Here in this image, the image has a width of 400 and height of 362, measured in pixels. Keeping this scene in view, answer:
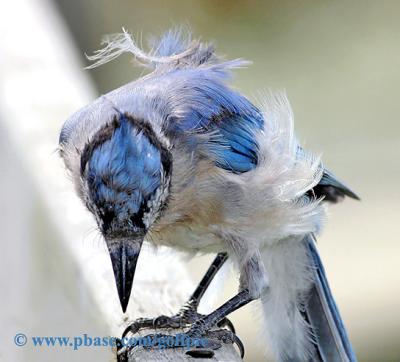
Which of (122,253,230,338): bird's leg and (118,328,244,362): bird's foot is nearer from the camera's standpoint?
(118,328,244,362): bird's foot

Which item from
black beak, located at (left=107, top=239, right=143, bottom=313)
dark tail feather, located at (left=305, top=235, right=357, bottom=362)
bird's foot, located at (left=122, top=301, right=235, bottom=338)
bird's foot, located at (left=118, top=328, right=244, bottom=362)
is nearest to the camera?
bird's foot, located at (left=118, top=328, right=244, bottom=362)

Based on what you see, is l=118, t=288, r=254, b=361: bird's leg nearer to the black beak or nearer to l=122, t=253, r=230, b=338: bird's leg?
l=122, t=253, r=230, b=338: bird's leg

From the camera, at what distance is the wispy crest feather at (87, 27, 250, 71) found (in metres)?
3.49

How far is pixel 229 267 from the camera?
3570mm

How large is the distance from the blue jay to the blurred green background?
6.52ft

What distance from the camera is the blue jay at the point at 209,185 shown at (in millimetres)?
2770

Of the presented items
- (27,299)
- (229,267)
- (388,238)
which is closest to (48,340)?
(27,299)

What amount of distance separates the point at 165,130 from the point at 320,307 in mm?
876

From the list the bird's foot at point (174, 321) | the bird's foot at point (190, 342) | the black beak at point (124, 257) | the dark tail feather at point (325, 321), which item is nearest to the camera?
the bird's foot at point (190, 342)

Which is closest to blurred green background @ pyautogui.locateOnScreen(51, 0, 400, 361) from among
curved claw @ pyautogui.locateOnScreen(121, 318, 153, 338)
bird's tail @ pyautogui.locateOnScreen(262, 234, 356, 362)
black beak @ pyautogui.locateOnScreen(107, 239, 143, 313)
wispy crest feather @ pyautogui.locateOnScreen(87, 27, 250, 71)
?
bird's tail @ pyautogui.locateOnScreen(262, 234, 356, 362)

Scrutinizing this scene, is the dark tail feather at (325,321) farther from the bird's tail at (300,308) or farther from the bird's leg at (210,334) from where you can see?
the bird's leg at (210,334)

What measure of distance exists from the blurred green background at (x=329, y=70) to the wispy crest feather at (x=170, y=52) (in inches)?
80.9

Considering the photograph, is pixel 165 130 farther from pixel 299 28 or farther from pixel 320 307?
pixel 299 28

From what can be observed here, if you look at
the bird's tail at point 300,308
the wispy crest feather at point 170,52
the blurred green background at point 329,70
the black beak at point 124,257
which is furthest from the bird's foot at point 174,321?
the blurred green background at point 329,70
